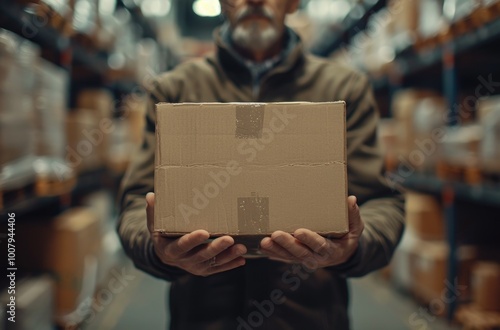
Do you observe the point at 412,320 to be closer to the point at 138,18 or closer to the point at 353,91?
the point at 353,91

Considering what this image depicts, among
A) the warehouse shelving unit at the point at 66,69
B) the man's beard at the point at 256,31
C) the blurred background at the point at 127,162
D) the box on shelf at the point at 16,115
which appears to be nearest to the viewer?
the man's beard at the point at 256,31

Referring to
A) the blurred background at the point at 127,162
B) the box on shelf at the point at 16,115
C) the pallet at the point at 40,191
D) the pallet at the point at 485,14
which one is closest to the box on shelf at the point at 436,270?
the blurred background at the point at 127,162

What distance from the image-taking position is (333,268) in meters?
1.57

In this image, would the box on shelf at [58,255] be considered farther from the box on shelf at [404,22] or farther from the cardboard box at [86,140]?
the box on shelf at [404,22]

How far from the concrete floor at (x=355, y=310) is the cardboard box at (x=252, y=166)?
325 cm

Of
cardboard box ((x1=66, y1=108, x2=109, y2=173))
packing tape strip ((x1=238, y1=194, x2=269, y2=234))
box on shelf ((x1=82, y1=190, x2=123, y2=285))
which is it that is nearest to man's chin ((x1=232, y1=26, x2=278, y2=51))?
packing tape strip ((x1=238, y1=194, x2=269, y2=234))

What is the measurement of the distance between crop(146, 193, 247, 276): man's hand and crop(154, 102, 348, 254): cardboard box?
1.7 inches

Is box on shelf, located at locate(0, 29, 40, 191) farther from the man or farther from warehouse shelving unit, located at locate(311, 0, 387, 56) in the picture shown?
warehouse shelving unit, located at locate(311, 0, 387, 56)

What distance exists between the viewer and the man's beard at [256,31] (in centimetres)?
170

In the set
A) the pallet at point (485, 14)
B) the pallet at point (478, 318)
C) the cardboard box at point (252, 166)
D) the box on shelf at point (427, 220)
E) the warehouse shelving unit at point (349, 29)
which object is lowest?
the pallet at point (478, 318)

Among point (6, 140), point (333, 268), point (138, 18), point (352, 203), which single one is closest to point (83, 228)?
point (6, 140)

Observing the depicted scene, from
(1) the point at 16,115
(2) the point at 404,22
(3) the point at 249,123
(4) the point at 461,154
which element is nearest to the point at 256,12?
(3) the point at 249,123

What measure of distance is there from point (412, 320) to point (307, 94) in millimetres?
3268

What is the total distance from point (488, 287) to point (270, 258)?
259cm
